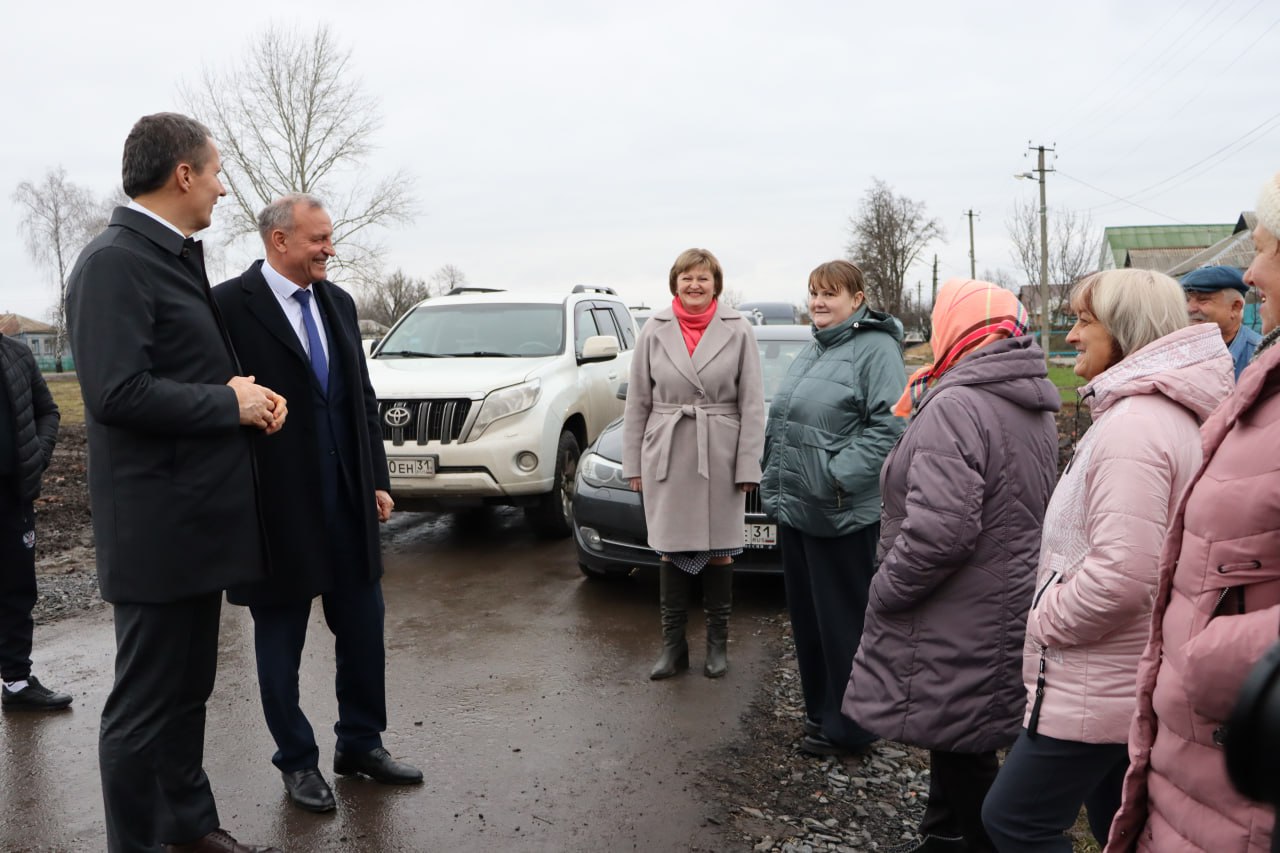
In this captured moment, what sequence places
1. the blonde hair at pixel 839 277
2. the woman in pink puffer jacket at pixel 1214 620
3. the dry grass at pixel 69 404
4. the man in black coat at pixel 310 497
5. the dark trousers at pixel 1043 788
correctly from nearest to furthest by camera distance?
1. the woman in pink puffer jacket at pixel 1214 620
2. the dark trousers at pixel 1043 788
3. the man in black coat at pixel 310 497
4. the blonde hair at pixel 839 277
5. the dry grass at pixel 69 404

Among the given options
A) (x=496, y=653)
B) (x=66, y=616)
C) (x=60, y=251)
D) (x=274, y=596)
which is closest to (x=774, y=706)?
(x=496, y=653)

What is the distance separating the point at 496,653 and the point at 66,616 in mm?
2713

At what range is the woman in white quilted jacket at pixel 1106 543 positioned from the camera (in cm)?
207

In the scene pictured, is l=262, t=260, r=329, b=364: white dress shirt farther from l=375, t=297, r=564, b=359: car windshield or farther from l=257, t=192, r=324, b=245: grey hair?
l=375, t=297, r=564, b=359: car windshield

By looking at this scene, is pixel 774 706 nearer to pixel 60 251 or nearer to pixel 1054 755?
pixel 1054 755

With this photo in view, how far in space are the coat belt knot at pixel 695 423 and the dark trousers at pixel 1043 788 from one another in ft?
7.88

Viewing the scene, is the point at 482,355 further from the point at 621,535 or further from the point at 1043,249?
the point at 1043,249

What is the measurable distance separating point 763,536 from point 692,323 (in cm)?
154

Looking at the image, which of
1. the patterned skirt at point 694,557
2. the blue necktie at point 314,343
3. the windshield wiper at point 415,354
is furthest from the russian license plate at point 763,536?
the windshield wiper at point 415,354

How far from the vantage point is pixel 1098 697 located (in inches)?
85.4

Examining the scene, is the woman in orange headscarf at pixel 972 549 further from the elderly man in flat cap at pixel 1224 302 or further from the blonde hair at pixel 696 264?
the elderly man in flat cap at pixel 1224 302

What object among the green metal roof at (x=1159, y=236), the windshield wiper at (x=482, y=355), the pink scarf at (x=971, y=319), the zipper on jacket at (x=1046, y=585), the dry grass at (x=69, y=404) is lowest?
the dry grass at (x=69, y=404)

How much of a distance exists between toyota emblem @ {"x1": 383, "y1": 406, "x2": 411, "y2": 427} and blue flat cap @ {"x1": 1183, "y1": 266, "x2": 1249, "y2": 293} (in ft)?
16.5

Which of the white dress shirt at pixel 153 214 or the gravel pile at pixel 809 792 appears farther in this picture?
the gravel pile at pixel 809 792
